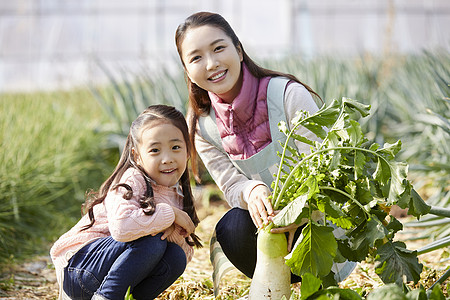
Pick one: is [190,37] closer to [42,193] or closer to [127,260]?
[127,260]

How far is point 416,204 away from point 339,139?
0.85 ft

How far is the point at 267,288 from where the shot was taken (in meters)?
1.41

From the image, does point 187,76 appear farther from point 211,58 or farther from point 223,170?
point 223,170

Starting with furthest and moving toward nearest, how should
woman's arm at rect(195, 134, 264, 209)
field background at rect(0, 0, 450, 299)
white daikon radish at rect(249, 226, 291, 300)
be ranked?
field background at rect(0, 0, 450, 299)
woman's arm at rect(195, 134, 264, 209)
white daikon radish at rect(249, 226, 291, 300)

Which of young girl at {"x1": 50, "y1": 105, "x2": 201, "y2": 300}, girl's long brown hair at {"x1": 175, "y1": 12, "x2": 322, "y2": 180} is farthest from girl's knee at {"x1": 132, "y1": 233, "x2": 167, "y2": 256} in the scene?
girl's long brown hair at {"x1": 175, "y1": 12, "x2": 322, "y2": 180}

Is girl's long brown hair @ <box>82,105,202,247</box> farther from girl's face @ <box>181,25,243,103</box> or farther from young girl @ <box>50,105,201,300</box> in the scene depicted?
girl's face @ <box>181,25,243,103</box>

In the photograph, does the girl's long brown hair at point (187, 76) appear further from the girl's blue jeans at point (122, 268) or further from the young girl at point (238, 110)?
the girl's blue jeans at point (122, 268)

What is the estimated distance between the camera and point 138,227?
1465 millimetres

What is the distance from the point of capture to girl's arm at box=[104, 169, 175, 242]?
146 centimetres

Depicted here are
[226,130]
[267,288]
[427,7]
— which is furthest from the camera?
[427,7]

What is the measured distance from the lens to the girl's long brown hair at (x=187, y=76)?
160cm

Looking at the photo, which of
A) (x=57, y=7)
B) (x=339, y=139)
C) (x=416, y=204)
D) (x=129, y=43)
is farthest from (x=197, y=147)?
(x=57, y=7)

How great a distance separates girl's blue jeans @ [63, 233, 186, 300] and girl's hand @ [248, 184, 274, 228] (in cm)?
25

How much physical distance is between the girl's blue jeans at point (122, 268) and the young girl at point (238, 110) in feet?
0.69
